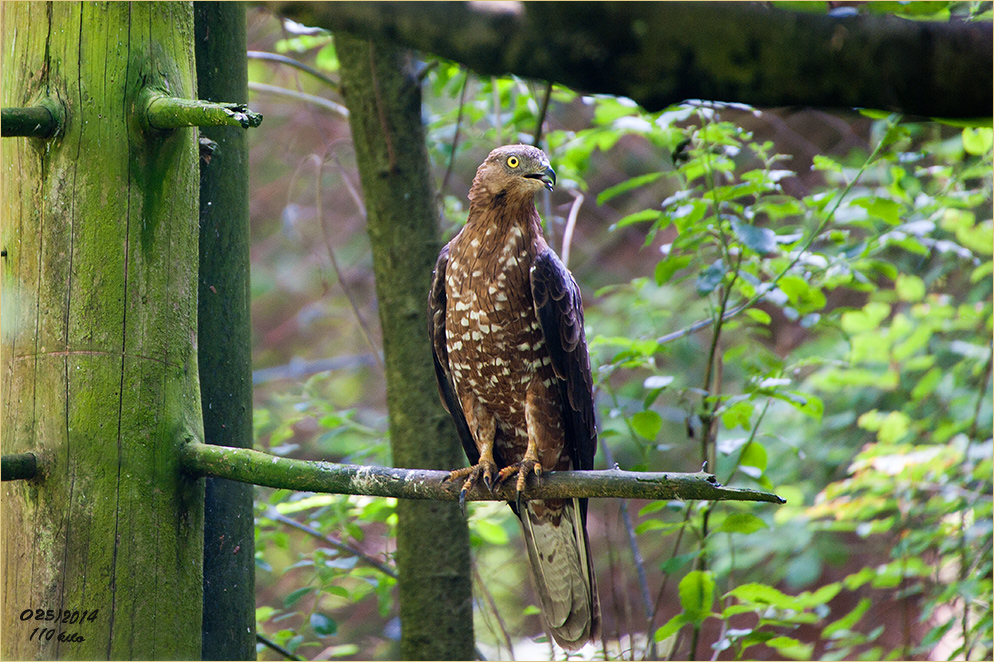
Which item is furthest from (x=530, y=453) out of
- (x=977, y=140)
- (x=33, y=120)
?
(x=977, y=140)

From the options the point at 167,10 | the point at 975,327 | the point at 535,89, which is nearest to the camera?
the point at 167,10

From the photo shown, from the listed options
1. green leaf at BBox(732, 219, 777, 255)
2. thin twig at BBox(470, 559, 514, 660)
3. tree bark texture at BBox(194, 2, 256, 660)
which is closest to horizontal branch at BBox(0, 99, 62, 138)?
tree bark texture at BBox(194, 2, 256, 660)

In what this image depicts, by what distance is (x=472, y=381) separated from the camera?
2574 millimetres

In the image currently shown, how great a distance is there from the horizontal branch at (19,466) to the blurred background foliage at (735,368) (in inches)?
42.8

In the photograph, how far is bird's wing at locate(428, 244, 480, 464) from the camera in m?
2.70

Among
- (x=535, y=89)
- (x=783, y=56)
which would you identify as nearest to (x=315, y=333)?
(x=535, y=89)

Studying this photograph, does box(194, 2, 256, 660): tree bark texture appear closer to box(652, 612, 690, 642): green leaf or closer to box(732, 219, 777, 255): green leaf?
box(652, 612, 690, 642): green leaf

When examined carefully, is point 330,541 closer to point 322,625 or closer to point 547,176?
point 322,625

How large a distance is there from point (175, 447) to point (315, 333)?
464 cm

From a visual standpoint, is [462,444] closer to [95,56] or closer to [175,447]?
[175,447]

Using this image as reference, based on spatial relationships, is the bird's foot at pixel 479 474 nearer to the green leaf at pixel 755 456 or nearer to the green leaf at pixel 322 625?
the green leaf at pixel 322 625

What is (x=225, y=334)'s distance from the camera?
86.0 inches

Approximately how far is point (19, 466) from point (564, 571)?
1634mm

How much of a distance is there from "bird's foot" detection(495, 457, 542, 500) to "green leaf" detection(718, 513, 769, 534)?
57cm
